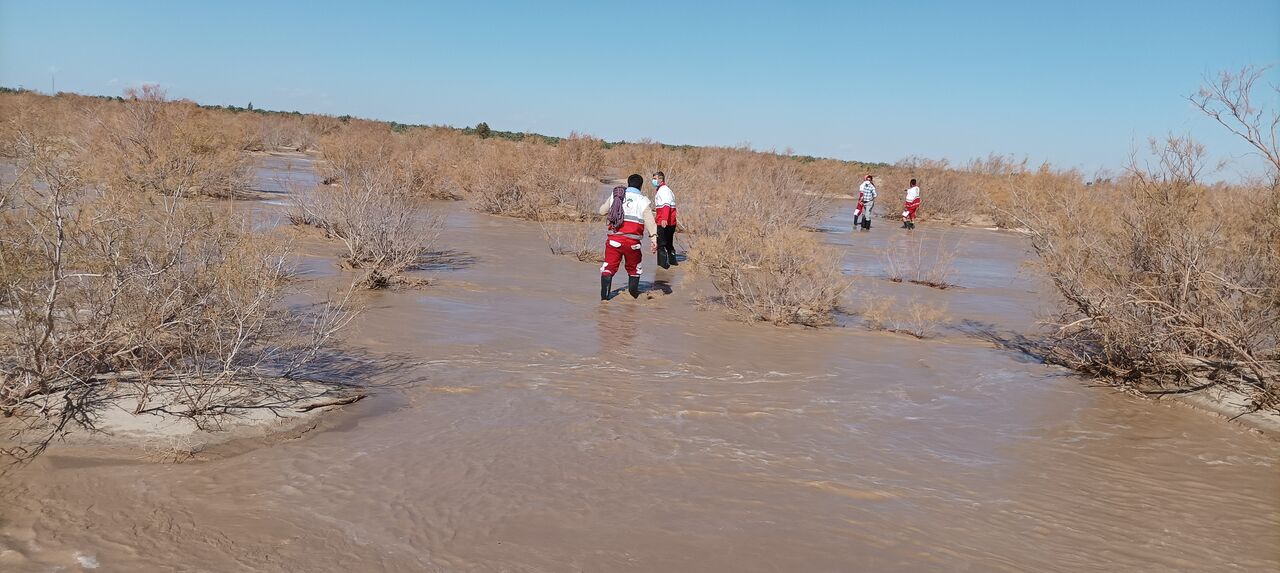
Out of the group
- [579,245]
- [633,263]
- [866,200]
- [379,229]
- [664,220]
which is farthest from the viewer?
[866,200]

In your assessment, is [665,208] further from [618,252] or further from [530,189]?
[530,189]

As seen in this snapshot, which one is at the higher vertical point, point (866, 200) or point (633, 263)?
point (866, 200)

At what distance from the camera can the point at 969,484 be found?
15.7ft

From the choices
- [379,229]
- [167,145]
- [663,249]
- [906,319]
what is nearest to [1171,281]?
[906,319]

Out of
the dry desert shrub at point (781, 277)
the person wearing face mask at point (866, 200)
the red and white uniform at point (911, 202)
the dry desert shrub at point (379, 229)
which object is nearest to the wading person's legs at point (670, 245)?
the dry desert shrub at point (781, 277)

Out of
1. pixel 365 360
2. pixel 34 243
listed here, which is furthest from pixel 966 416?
pixel 34 243

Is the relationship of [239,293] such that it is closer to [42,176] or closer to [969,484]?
[42,176]

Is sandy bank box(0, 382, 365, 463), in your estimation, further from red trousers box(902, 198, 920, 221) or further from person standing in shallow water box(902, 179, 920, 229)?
red trousers box(902, 198, 920, 221)

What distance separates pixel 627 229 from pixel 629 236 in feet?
0.29

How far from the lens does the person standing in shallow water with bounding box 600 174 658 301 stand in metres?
9.91

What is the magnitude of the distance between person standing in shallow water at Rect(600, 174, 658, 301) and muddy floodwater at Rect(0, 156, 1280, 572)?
2016 millimetres

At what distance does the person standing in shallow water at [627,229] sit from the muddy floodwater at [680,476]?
2.02 m

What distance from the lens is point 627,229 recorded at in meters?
10.0

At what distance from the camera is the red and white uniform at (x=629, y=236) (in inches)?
390
